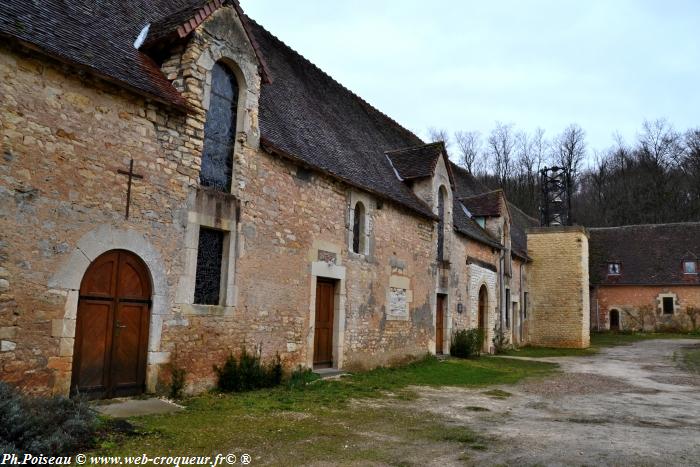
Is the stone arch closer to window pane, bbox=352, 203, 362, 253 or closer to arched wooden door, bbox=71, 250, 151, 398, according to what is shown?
arched wooden door, bbox=71, 250, 151, 398

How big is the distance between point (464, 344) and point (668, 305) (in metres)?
23.7

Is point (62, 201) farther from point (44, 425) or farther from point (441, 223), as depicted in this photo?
point (441, 223)

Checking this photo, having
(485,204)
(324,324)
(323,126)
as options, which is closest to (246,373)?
(324,324)

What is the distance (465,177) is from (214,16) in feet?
61.0

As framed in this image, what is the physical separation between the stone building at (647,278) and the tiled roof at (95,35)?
34394mm

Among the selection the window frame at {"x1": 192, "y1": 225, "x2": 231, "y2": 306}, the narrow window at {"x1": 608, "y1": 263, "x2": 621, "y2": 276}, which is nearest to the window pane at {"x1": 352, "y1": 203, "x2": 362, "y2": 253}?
the window frame at {"x1": 192, "y1": 225, "x2": 231, "y2": 306}

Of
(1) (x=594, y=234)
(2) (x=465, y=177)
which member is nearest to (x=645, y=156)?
Answer: (1) (x=594, y=234)

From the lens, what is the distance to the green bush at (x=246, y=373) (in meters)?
8.57

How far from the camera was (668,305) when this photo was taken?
33.9m

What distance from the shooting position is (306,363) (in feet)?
34.2

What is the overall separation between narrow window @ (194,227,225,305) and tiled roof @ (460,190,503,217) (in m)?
14.3

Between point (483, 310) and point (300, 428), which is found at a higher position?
point (483, 310)

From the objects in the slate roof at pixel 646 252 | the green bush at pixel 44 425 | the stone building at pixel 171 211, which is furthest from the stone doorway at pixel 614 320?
the green bush at pixel 44 425

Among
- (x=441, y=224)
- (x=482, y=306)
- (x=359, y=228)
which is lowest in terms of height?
(x=482, y=306)
